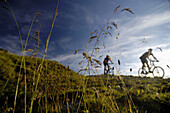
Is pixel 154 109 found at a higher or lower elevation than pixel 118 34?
lower

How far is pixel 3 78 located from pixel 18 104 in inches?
152

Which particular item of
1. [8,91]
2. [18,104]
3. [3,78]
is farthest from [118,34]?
[3,78]

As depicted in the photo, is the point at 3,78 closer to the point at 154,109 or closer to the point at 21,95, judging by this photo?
the point at 21,95

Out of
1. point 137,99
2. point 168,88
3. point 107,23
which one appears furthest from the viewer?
point 168,88

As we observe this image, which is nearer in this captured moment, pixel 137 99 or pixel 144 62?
pixel 137 99

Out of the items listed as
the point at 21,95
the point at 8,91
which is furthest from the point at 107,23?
the point at 8,91

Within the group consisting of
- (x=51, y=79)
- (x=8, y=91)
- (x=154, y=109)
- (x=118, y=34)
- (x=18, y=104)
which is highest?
(x=118, y=34)

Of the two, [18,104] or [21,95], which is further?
[21,95]

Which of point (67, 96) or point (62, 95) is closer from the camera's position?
point (67, 96)

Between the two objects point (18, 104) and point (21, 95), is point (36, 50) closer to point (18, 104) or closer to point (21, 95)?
point (18, 104)

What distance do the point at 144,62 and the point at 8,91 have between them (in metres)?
11.3

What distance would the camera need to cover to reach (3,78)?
601 cm

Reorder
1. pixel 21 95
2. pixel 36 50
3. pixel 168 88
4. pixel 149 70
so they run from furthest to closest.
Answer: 1. pixel 149 70
2. pixel 168 88
3. pixel 21 95
4. pixel 36 50

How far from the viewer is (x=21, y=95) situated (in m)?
3.74
